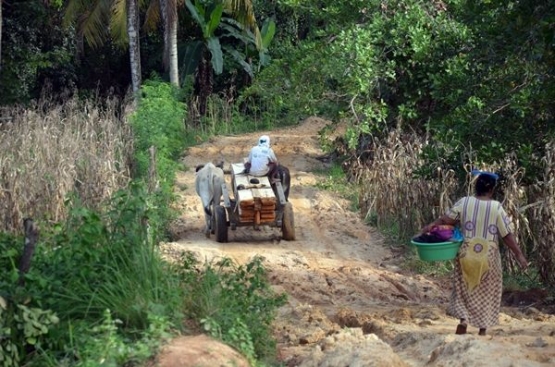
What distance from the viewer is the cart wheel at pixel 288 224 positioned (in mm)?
15555

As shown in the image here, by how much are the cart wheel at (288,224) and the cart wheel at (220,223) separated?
0.88 metres

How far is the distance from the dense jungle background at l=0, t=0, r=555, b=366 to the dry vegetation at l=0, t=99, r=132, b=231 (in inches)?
1.3

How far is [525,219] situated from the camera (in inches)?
506

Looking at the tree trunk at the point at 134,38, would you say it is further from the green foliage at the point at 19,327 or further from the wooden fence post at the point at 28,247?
the green foliage at the point at 19,327

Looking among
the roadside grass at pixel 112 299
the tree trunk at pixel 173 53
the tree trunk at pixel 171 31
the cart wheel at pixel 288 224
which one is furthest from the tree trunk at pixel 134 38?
the roadside grass at pixel 112 299

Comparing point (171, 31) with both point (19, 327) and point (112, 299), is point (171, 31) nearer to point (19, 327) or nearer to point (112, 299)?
point (112, 299)

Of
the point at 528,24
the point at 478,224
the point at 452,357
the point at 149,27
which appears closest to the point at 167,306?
the point at 452,357

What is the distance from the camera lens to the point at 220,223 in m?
15.4

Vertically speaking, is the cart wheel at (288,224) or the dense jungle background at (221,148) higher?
the dense jungle background at (221,148)

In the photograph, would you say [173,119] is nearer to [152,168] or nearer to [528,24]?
[152,168]

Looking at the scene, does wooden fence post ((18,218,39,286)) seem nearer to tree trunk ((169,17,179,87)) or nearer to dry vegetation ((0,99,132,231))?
dry vegetation ((0,99,132,231))

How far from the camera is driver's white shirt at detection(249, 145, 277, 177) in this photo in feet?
51.2

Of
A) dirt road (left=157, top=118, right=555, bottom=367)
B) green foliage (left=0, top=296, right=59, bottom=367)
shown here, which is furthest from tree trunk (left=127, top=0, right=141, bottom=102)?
green foliage (left=0, top=296, right=59, bottom=367)

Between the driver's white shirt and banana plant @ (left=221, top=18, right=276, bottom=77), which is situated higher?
banana plant @ (left=221, top=18, right=276, bottom=77)
